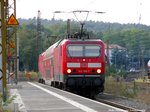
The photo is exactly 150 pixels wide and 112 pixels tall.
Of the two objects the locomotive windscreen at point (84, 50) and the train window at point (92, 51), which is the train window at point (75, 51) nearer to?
the locomotive windscreen at point (84, 50)

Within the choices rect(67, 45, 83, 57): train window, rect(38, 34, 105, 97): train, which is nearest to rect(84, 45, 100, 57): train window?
rect(38, 34, 105, 97): train

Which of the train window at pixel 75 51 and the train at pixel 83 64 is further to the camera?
the train window at pixel 75 51

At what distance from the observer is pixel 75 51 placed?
27.2 m

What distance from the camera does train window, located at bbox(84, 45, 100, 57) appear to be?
2707 centimetres

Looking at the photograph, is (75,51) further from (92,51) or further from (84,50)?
(92,51)

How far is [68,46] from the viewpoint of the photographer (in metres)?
27.0

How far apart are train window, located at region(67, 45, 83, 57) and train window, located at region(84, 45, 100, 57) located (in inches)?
12.1

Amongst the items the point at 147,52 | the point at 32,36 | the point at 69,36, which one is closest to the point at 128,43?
the point at 147,52

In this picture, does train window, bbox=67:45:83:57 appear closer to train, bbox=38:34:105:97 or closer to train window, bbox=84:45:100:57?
train, bbox=38:34:105:97

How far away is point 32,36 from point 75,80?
84.0 metres

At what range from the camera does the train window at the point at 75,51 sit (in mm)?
27094

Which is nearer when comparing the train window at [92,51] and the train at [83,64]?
the train at [83,64]

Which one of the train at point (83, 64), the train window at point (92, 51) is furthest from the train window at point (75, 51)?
the train window at point (92, 51)

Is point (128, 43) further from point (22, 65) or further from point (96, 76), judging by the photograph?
point (96, 76)
